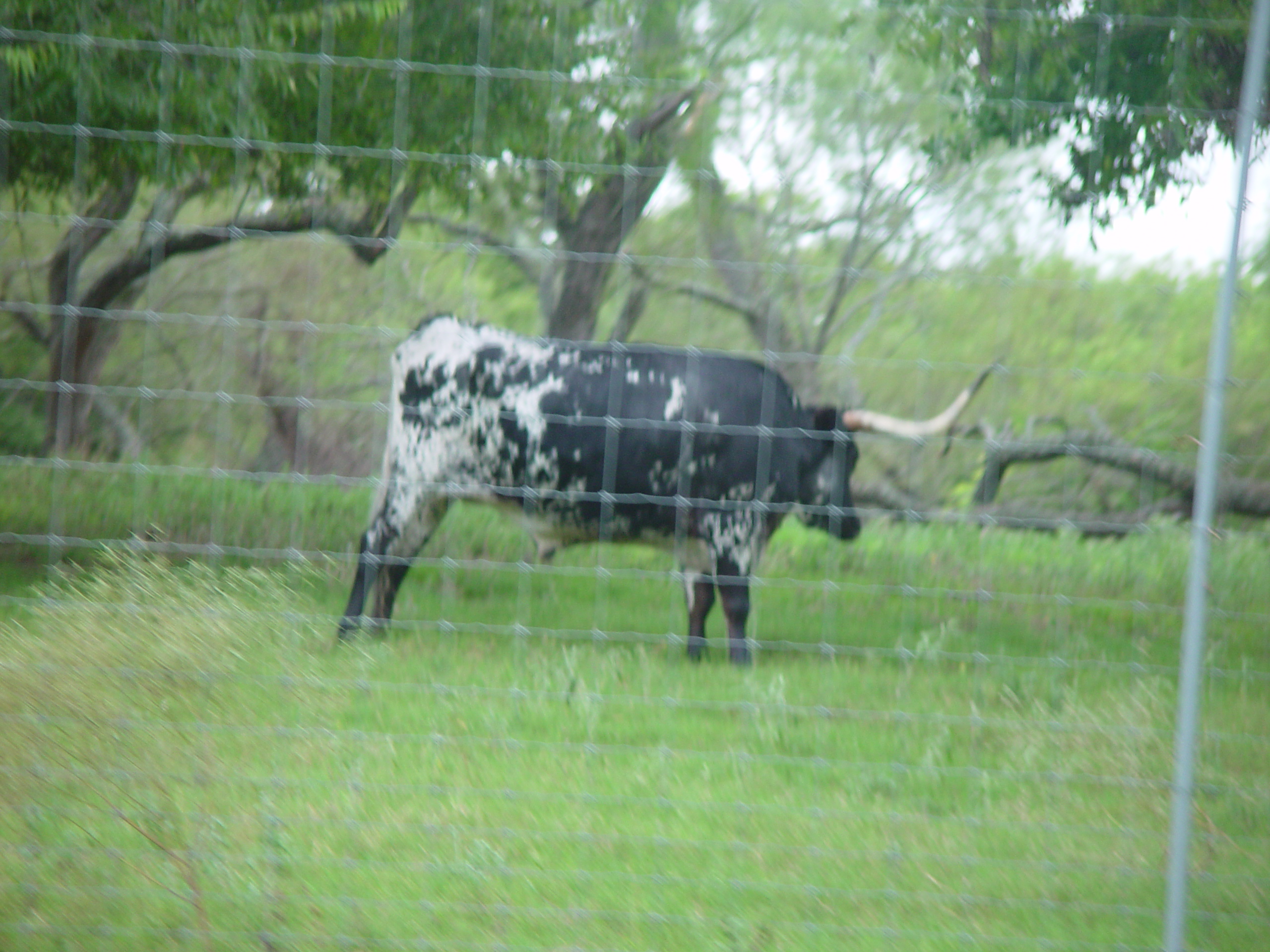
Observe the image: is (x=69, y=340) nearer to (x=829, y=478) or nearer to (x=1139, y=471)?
(x=829, y=478)

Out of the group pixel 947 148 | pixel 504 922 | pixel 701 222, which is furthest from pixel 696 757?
pixel 947 148

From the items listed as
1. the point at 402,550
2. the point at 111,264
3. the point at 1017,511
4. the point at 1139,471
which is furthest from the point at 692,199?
the point at 111,264

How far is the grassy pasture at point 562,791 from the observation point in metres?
2.42

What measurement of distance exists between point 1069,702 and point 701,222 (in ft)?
9.14

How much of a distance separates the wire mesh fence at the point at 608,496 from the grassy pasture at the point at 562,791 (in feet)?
0.05

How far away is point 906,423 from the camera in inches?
155

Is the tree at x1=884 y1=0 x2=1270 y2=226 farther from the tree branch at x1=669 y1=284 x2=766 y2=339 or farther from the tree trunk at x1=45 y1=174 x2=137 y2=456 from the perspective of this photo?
the tree trunk at x1=45 y1=174 x2=137 y2=456

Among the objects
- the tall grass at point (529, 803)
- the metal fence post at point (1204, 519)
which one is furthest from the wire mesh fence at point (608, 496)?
the metal fence post at point (1204, 519)

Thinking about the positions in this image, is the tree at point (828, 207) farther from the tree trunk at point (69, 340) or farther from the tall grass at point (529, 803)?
the tree trunk at point (69, 340)

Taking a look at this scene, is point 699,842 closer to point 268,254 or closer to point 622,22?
point 622,22

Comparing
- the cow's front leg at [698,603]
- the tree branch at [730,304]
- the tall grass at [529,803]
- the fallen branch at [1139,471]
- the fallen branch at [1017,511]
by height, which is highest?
the tree branch at [730,304]

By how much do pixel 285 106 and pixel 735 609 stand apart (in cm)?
304

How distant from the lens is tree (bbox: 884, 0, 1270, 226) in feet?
12.5

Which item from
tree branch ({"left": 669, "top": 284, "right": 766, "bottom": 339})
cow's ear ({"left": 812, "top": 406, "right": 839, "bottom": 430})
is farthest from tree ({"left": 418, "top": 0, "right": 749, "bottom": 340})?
cow's ear ({"left": 812, "top": 406, "right": 839, "bottom": 430})
